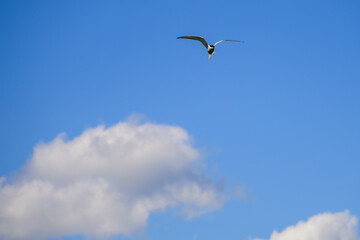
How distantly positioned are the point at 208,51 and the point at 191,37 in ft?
13.6

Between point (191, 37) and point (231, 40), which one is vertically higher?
point (191, 37)

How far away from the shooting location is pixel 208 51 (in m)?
81.6

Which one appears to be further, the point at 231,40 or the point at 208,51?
the point at 208,51

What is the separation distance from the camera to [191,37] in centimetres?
8000

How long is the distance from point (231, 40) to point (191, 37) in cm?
1295

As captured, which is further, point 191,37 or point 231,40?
point 191,37

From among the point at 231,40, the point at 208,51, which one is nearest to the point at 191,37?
the point at 208,51

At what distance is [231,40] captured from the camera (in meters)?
68.7

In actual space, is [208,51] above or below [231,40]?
above

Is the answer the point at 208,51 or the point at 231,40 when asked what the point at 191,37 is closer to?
the point at 208,51

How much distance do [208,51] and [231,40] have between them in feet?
43.4
